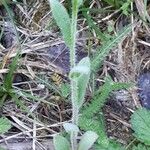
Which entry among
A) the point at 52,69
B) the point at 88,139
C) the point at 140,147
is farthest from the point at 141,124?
the point at 52,69

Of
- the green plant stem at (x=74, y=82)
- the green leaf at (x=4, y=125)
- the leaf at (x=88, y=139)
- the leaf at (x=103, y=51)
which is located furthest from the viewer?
the leaf at (x=103, y=51)

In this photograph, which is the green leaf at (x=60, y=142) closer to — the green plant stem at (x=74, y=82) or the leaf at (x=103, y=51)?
the green plant stem at (x=74, y=82)

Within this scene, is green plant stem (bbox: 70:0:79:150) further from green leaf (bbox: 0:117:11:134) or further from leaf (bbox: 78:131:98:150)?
green leaf (bbox: 0:117:11:134)

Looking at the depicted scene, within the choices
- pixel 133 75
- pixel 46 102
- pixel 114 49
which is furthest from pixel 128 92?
pixel 46 102

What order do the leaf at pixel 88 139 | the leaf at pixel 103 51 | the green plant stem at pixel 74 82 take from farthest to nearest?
the leaf at pixel 103 51
the leaf at pixel 88 139
the green plant stem at pixel 74 82

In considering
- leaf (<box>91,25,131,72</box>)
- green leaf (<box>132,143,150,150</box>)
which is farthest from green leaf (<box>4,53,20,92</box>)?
green leaf (<box>132,143,150,150</box>)

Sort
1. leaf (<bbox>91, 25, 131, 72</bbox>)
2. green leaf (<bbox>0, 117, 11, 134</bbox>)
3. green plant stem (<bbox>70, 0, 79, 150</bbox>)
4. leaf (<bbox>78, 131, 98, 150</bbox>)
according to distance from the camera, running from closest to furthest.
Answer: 1. green plant stem (<bbox>70, 0, 79, 150</bbox>)
2. leaf (<bbox>78, 131, 98, 150</bbox>)
3. green leaf (<bbox>0, 117, 11, 134</bbox>)
4. leaf (<bbox>91, 25, 131, 72</bbox>)

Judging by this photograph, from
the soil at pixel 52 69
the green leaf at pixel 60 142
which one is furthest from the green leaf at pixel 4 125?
the green leaf at pixel 60 142
